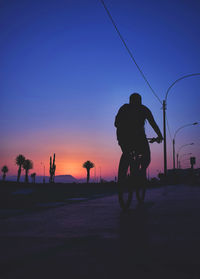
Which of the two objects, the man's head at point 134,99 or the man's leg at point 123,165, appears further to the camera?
the man's head at point 134,99

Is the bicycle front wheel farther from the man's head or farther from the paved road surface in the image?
the paved road surface

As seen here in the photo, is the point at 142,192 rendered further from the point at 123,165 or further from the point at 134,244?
the point at 134,244

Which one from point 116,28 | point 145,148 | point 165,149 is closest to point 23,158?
point 165,149

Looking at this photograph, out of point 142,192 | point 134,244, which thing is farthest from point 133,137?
point 134,244

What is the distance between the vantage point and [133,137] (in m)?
4.77

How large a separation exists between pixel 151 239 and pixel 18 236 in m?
1.17

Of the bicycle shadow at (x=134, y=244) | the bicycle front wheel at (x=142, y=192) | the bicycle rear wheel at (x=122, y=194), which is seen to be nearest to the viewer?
the bicycle shadow at (x=134, y=244)

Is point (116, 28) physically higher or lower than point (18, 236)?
higher

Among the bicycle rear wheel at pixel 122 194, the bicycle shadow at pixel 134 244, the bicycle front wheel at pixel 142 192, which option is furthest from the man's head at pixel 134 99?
the bicycle shadow at pixel 134 244

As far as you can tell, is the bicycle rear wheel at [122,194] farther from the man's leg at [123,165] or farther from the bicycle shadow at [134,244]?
the bicycle shadow at [134,244]

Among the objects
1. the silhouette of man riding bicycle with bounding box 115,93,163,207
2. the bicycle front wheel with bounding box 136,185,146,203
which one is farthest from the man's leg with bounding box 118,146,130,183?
the bicycle front wheel with bounding box 136,185,146,203

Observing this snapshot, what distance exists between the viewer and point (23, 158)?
351 feet

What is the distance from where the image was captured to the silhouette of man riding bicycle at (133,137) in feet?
15.5

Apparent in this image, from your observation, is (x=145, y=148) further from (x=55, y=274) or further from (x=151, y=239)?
(x=55, y=274)
